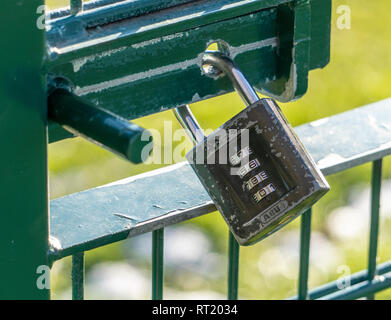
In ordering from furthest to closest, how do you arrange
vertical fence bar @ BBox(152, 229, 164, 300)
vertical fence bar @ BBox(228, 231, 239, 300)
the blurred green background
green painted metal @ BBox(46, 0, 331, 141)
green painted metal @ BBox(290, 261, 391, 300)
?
the blurred green background < green painted metal @ BBox(290, 261, 391, 300) < vertical fence bar @ BBox(228, 231, 239, 300) < vertical fence bar @ BBox(152, 229, 164, 300) < green painted metal @ BBox(46, 0, 331, 141)

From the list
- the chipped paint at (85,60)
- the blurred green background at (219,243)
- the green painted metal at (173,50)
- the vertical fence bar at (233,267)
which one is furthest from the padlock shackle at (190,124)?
the blurred green background at (219,243)

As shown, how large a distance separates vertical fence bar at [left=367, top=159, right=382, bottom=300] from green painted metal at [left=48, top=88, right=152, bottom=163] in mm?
717

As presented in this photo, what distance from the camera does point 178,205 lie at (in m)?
1.21

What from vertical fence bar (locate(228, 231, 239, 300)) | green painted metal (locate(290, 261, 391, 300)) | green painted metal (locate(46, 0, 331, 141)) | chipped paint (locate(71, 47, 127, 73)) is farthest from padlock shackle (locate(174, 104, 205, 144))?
green painted metal (locate(290, 261, 391, 300))

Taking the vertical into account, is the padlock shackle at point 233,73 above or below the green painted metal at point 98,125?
above

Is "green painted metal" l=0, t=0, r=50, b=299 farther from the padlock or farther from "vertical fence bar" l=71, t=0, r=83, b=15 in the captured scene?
the padlock

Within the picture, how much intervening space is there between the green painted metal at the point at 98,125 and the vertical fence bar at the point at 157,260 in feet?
1.17

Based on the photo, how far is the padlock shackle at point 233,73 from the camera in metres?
1.11

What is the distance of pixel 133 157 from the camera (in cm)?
84

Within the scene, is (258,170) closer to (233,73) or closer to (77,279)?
(233,73)

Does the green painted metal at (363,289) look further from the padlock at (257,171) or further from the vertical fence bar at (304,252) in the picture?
the padlock at (257,171)

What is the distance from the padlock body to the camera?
1064 mm
